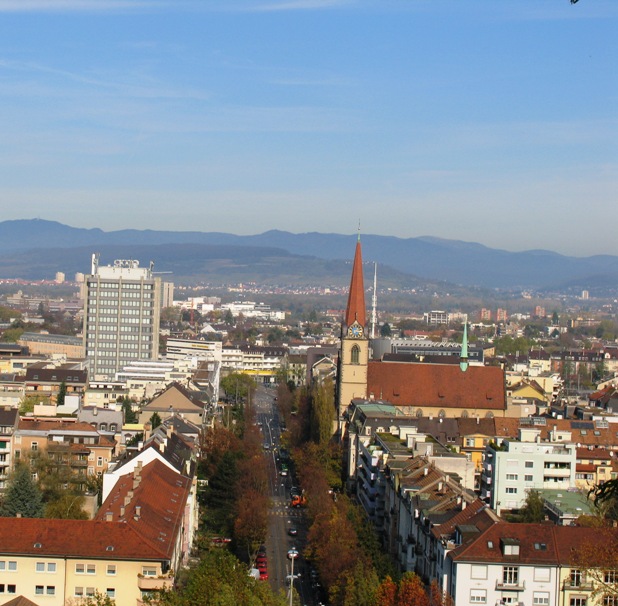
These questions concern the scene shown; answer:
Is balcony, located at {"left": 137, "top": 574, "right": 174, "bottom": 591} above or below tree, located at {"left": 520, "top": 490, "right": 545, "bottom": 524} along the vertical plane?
below

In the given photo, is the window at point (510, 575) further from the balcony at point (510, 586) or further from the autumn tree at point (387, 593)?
the autumn tree at point (387, 593)

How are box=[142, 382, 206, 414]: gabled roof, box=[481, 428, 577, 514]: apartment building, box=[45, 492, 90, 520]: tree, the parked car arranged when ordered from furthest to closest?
box=[142, 382, 206, 414]: gabled roof
box=[481, 428, 577, 514]: apartment building
box=[45, 492, 90, 520]: tree
the parked car

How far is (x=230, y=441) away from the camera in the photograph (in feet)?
207

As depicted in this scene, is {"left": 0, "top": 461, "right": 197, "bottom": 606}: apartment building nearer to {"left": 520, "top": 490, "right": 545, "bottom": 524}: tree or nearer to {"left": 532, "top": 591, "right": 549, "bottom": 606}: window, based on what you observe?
{"left": 532, "top": 591, "right": 549, "bottom": 606}: window

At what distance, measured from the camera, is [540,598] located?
33344 millimetres

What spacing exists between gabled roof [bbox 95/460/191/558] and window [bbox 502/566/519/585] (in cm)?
873

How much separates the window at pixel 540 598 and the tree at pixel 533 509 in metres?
7.25

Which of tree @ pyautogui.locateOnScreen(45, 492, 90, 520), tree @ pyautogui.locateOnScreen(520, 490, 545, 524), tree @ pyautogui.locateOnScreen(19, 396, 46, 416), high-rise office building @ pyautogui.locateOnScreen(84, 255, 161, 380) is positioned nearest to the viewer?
tree @ pyautogui.locateOnScreen(520, 490, 545, 524)

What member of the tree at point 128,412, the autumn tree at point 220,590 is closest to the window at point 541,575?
the autumn tree at point 220,590

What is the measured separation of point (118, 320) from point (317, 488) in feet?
195

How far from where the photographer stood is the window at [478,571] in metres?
33.4

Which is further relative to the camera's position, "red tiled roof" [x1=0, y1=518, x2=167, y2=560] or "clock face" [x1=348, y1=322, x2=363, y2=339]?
"clock face" [x1=348, y1=322, x2=363, y2=339]

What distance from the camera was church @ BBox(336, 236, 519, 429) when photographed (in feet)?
245

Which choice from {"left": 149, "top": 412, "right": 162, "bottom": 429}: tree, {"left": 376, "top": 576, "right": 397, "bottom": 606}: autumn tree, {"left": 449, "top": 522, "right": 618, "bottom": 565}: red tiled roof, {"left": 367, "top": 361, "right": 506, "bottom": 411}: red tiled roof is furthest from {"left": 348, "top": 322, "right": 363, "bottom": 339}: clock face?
{"left": 376, "top": 576, "right": 397, "bottom": 606}: autumn tree
